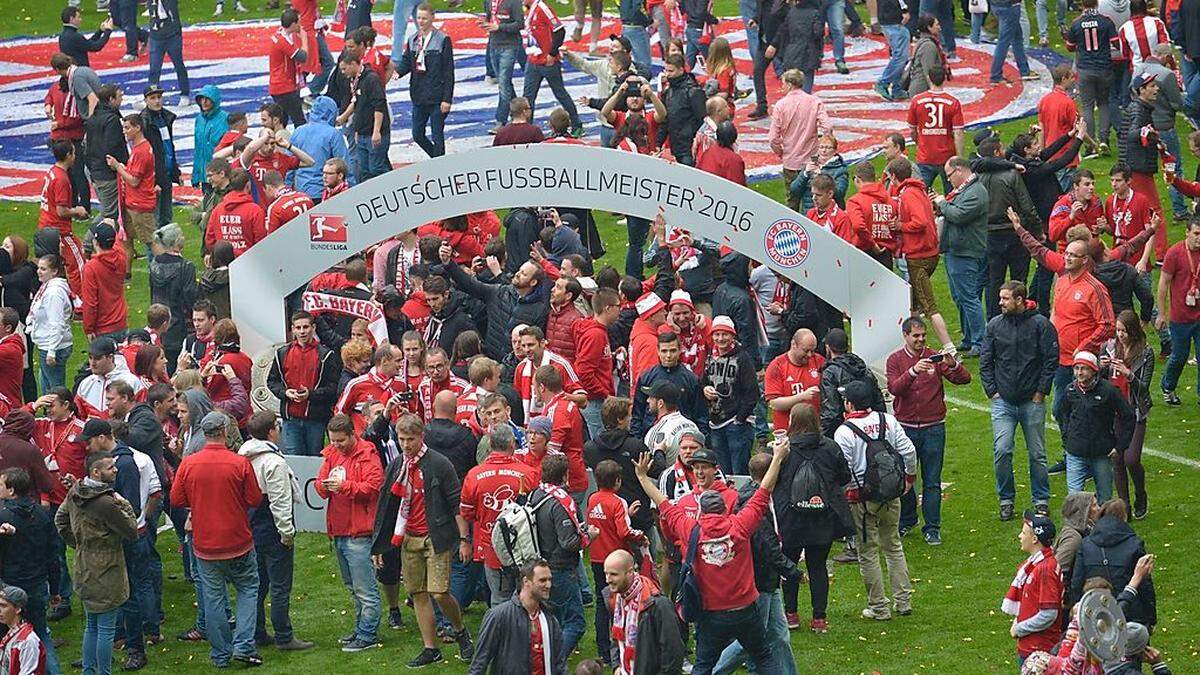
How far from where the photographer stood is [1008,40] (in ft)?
82.9

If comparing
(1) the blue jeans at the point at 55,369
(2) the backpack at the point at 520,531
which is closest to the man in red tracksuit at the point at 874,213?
(2) the backpack at the point at 520,531

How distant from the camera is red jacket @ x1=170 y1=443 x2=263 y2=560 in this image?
493 inches

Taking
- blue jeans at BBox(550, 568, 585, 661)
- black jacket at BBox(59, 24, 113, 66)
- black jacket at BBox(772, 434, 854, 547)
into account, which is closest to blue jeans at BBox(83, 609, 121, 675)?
blue jeans at BBox(550, 568, 585, 661)

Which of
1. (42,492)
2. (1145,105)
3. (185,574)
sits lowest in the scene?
(185,574)

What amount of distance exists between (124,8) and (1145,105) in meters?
16.5

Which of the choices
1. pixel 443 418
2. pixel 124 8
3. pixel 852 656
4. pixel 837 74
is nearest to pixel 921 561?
pixel 852 656

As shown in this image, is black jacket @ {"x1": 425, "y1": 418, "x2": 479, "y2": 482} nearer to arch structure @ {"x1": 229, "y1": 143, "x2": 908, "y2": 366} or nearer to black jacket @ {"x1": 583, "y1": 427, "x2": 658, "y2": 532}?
black jacket @ {"x1": 583, "y1": 427, "x2": 658, "y2": 532}

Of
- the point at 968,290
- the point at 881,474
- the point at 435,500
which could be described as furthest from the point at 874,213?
the point at 435,500

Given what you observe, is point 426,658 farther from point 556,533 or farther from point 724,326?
point 724,326

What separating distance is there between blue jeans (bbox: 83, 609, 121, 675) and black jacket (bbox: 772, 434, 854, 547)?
4.39 meters

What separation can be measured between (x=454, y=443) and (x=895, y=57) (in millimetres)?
13704

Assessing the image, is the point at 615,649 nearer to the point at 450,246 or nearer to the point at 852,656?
the point at 852,656

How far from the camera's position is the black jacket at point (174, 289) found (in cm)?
1742

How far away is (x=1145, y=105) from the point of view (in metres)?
19.1
